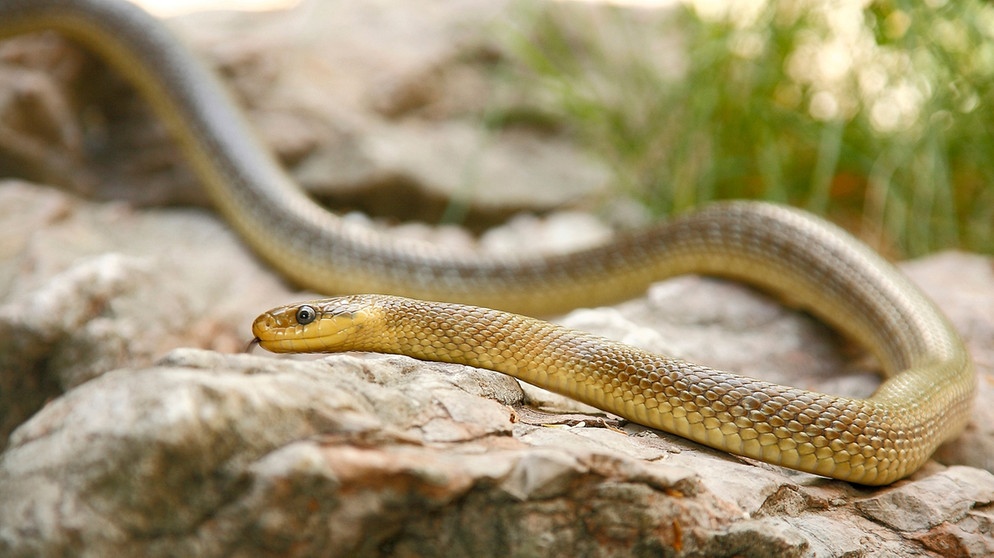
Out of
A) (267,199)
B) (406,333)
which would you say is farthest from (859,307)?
(267,199)

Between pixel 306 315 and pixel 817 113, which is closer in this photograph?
pixel 306 315

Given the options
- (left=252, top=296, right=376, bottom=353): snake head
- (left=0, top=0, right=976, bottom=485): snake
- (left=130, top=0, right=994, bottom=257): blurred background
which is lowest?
(left=252, top=296, right=376, bottom=353): snake head

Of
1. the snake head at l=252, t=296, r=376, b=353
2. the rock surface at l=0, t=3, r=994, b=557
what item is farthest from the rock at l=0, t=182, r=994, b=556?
the snake head at l=252, t=296, r=376, b=353

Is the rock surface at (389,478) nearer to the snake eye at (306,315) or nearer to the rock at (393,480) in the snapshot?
the rock at (393,480)

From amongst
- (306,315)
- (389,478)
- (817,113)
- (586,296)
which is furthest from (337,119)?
(389,478)

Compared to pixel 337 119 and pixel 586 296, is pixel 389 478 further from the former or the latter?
pixel 337 119

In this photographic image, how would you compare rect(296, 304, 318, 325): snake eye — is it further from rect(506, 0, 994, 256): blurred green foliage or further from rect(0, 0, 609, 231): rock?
rect(506, 0, 994, 256): blurred green foliage

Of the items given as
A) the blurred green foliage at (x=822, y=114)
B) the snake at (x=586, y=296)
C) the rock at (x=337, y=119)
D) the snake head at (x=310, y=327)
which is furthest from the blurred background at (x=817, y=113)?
the snake head at (x=310, y=327)
